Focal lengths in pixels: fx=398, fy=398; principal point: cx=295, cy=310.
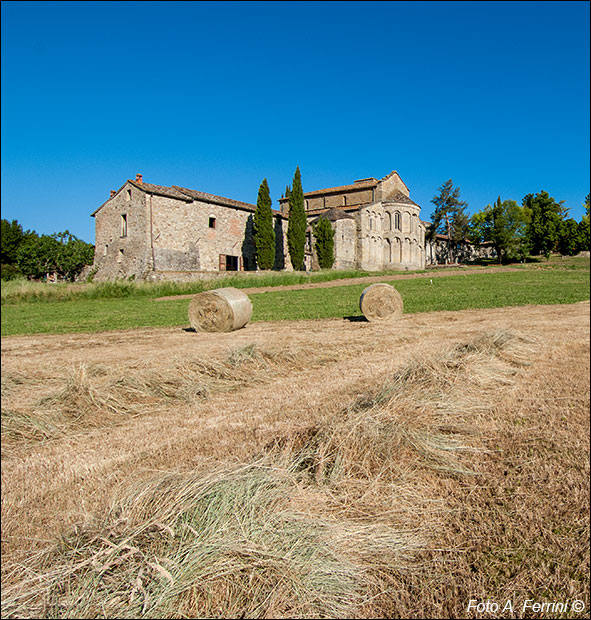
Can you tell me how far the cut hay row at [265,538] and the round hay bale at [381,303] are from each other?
6531mm

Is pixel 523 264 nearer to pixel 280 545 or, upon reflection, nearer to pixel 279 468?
pixel 279 468

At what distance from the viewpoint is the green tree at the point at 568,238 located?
3.54m

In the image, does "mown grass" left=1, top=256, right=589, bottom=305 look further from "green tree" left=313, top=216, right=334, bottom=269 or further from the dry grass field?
the dry grass field

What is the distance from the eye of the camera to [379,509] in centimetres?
201

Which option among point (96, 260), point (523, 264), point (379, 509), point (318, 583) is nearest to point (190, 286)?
point (96, 260)

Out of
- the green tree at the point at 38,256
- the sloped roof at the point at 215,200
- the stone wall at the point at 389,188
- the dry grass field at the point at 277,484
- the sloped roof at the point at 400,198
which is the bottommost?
the dry grass field at the point at 277,484

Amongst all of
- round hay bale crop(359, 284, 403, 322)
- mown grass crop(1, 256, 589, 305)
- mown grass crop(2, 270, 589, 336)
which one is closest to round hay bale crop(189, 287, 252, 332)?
mown grass crop(2, 270, 589, 336)

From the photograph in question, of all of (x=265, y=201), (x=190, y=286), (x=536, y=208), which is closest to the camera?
(x=190, y=286)

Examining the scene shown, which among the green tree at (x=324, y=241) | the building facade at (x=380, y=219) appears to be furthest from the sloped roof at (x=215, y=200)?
the building facade at (x=380, y=219)

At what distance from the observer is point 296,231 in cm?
545

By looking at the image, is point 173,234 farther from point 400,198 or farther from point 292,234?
point 400,198

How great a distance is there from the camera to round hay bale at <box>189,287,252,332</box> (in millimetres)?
5539

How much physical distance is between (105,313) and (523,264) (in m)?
4.10

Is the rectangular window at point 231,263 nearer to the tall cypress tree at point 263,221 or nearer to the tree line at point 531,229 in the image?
the tall cypress tree at point 263,221
